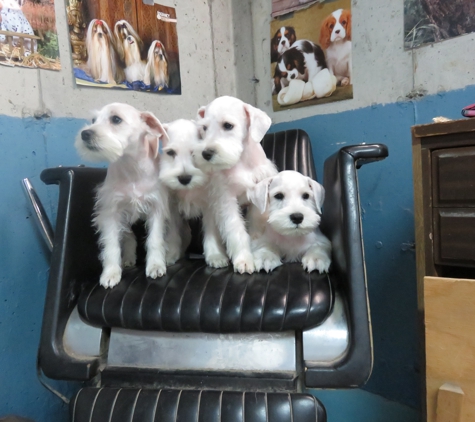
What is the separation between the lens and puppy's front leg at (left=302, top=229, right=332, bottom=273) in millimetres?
1104

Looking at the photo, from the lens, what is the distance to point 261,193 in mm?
1202

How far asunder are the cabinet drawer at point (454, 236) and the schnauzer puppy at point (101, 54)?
4.77ft

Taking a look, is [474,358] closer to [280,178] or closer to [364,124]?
[280,178]

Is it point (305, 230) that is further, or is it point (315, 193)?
point (315, 193)

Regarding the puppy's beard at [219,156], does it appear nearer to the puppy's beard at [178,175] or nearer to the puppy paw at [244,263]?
the puppy's beard at [178,175]

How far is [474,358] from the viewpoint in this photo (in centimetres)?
83

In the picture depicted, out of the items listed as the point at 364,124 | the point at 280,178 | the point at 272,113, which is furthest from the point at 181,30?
the point at 280,178

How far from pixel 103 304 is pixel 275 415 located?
552 mm

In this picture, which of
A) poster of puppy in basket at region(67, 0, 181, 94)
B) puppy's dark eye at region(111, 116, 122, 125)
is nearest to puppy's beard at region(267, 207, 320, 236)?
puppy's dark eye at region(111, 116, 122, 125)

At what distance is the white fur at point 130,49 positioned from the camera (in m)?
1.71

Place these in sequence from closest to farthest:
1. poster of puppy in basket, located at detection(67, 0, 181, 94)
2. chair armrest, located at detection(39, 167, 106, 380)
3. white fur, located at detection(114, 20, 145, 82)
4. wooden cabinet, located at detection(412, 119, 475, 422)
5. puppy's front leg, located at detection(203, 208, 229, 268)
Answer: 1. wooden cabinet, located at detection(412, 119, 475, 422)
2. chair armrest, located at detection(39, 167, 106, 380)
3. puppy's front leg, located at detection(203, 208, 229, 268)
4. poster of puppy in basket, located at detection(67, 0, 181, 94)
5. white fur, located at detection(114, 20, 145, 82)

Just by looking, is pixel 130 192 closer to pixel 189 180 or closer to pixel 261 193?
pixel 189 180

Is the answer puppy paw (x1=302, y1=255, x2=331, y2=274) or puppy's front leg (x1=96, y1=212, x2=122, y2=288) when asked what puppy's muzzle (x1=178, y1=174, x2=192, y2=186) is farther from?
puppy paw (x1=302, y1=255, x2=331, y2=274)

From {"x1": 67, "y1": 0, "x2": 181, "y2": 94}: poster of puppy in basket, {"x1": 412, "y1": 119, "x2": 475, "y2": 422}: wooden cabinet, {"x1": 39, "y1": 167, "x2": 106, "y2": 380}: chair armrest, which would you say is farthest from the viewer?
{"x1": 67, "y1": 0, "x2": 181, "y2": 94}: poster of puppy in basket
